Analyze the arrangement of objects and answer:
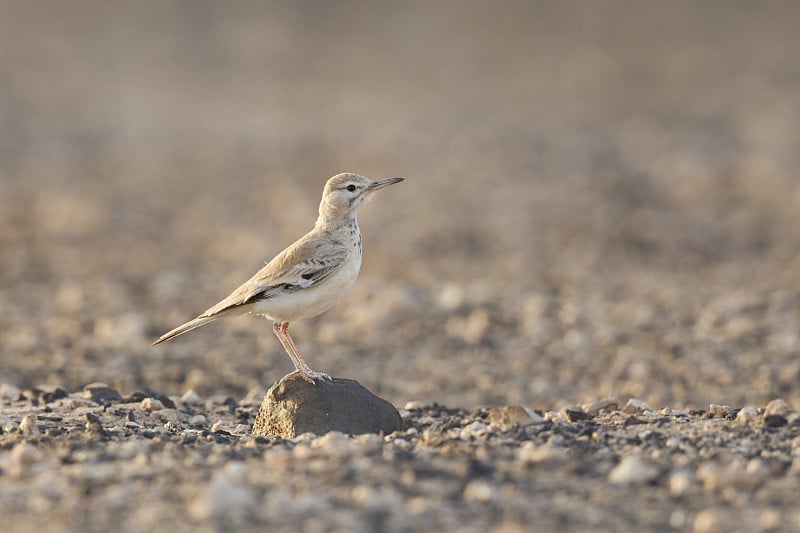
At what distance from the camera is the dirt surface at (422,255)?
5223 millimetres

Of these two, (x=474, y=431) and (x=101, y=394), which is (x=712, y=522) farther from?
(x=101, y=394)

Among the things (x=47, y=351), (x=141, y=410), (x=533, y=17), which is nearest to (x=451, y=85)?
(x=533, y=17)

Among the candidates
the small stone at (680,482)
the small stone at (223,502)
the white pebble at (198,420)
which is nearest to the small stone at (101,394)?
the white pebble at (198,420)

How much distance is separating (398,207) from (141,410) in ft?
33.7

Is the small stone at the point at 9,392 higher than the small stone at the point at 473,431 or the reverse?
higher

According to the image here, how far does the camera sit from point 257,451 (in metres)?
5.71

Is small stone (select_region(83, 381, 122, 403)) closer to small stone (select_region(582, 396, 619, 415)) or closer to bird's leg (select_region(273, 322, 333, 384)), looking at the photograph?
bird's leg (select_region(273, 322, 333, 384))

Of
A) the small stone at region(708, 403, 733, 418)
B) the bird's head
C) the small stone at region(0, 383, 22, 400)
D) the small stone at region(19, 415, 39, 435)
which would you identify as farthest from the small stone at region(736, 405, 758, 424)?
the small stone at region(0, 383, 22, 400)

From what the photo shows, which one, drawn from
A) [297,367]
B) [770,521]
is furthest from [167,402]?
[770,521]

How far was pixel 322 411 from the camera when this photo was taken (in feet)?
21.1

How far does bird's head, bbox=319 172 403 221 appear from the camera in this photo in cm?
714

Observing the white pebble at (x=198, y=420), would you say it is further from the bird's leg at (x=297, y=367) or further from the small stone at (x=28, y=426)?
the small stone at (x=28, y=426)

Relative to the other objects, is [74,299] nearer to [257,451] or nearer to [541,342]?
[541,342]

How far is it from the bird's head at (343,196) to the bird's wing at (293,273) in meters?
0.35
